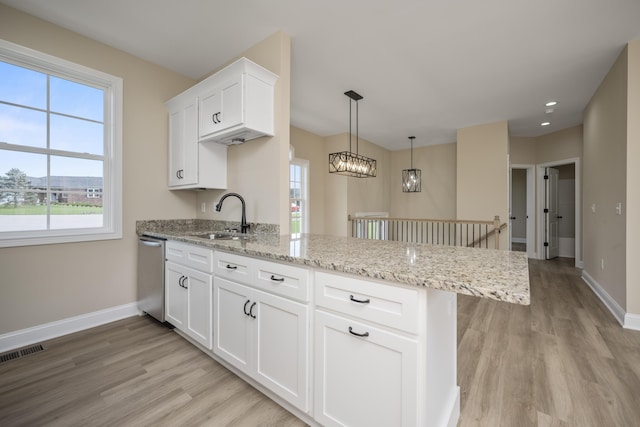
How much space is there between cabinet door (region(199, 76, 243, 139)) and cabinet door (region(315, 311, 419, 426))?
187 centimetres

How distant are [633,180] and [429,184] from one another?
4093 millimetres

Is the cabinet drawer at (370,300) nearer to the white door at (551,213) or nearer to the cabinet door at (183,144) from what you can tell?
the cabinet door at (183,144)

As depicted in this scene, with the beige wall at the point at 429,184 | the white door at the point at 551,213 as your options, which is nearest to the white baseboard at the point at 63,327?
the beige wall at the point at 429,184

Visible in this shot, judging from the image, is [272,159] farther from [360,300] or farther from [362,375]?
[362,375]

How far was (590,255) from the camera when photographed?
161 inches

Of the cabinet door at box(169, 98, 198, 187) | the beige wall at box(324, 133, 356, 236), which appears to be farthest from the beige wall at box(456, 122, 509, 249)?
the cabinet door at box(169, 98, 198, 187)

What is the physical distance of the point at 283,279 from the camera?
151cm

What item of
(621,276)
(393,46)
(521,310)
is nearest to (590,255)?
(621,276)

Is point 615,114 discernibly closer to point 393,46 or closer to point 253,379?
point 393,46

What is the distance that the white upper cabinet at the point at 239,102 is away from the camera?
91.7 inches

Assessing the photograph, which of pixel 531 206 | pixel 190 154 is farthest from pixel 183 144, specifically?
pixel 531 206

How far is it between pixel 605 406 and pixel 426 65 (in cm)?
317

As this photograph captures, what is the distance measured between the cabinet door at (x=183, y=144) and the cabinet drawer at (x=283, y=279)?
5.44 feet

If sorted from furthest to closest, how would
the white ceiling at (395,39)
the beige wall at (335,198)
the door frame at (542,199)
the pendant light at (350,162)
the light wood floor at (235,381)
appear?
the beige wall at (335,198)
the door frame at (542,199)
the pendant light at (350,162)
the white ceiling at (395,39)
the light wood floor at (235,381)
